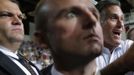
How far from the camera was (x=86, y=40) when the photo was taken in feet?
2.40

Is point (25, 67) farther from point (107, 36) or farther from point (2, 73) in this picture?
point (107, 36)

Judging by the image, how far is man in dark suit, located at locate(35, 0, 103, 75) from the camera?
736mm

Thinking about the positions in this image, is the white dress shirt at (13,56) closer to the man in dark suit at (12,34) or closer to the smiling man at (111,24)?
the man in dark suit at (12,34)

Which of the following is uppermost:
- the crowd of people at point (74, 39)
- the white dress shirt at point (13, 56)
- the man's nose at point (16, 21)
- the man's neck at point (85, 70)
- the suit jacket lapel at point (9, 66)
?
the crowd of people at point (74, 39)

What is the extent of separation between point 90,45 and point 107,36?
1104 millimetres

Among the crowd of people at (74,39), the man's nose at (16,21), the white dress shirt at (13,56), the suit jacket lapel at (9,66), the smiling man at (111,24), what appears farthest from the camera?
the man's nose at (16,21)

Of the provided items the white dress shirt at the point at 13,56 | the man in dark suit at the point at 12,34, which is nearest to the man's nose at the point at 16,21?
the man in dark suit at the point at 12,34

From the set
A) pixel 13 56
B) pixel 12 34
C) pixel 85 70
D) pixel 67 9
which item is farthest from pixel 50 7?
pixel 12 34

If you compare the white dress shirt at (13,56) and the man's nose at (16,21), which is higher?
the man's nose at (16,21)

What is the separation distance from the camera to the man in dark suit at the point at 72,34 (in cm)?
74

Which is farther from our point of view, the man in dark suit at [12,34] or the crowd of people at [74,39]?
the man in dark suit at [12,34]

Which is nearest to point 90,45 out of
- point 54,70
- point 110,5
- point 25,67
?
point 54,70

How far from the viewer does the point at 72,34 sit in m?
0.75

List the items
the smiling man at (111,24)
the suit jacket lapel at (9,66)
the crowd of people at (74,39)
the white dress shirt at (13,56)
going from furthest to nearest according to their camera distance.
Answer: the smiling man at (111,24), the white dress shirt at (13,56), the suit jacket lapel at (9,66), the crowd of people at (74,39)
